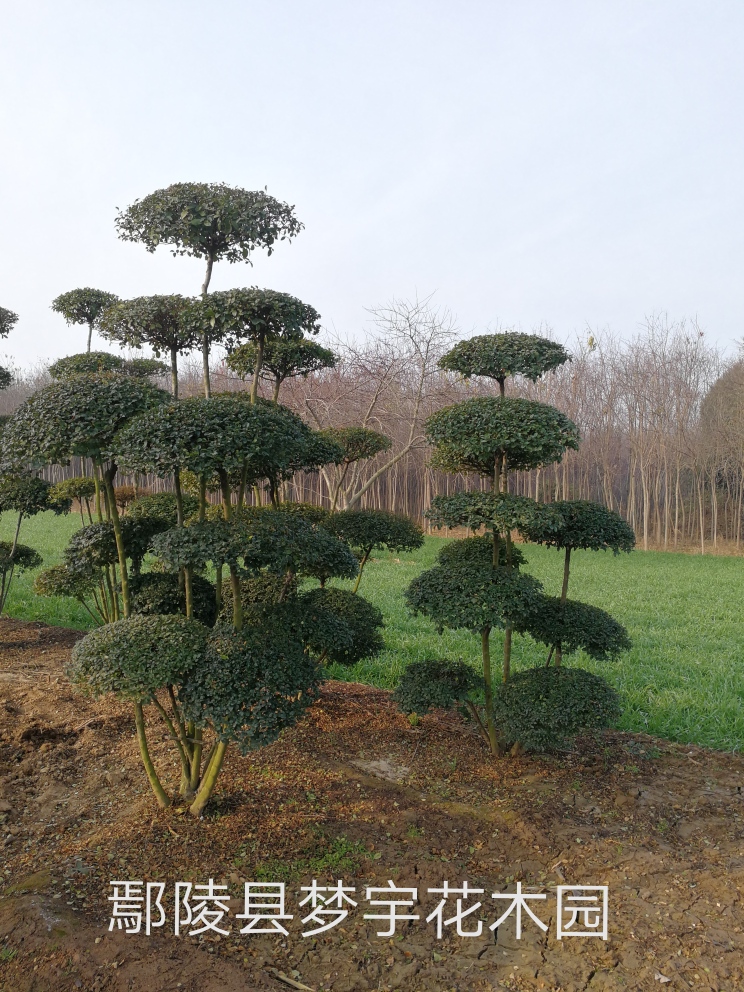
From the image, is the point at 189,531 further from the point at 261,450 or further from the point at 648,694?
the point at 648,694

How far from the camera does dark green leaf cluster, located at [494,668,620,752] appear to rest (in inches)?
129

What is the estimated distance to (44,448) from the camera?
258 cm

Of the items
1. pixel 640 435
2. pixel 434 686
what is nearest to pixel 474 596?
pixel 434 686

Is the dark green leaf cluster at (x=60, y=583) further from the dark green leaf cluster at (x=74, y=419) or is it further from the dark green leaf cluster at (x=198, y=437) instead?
the dark green leaf cluster at (x=198, y=437)

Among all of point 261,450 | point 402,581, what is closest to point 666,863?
point 261,450

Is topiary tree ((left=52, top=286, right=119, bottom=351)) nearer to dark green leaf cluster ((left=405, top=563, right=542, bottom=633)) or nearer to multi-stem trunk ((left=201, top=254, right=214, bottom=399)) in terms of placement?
multi-stem trunk ((left=201, top=254, right=214, bottom=399))

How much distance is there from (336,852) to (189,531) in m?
1.49

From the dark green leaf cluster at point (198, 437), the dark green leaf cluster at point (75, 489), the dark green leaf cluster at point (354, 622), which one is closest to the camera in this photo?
the dark green leaf cluster at point (198, 437)

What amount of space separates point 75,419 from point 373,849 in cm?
216

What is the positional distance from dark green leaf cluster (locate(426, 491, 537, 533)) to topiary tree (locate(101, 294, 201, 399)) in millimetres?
1430

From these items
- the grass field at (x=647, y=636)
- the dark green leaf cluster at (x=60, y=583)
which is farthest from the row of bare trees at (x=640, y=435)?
the dark green leaf cluster at (x=60, y=583)

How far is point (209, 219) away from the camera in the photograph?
127 inches

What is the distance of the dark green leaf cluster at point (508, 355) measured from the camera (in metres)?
3.32

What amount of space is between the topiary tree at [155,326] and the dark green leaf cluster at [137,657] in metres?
1.13
